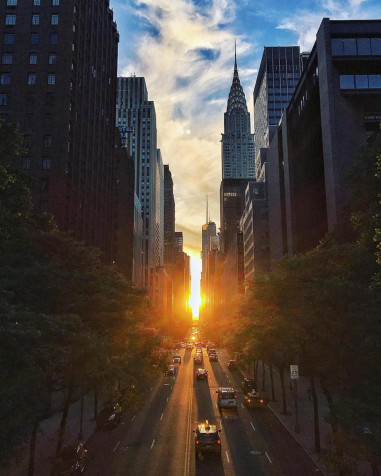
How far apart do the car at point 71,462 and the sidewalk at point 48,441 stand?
4.94 ft

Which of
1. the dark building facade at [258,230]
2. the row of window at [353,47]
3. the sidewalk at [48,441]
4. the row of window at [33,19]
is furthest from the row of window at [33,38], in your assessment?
the dark building facade at [258,230]

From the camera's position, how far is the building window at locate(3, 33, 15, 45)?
67.2 m

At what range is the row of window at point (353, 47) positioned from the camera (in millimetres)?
51375

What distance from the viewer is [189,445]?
26344mm

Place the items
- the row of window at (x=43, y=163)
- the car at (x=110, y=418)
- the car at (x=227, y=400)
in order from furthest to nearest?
the row of window at (x=43, y=163)
the car at (x=227, y=400)
the car at (x=110, y=418)

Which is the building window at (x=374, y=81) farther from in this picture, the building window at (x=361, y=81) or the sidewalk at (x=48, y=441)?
the sidewalk at (x=48, y=441)

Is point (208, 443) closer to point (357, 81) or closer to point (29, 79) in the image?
point (357, 81)

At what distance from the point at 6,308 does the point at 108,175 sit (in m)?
83.4

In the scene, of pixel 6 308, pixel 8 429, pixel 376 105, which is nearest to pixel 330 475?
→ pixel 8 429

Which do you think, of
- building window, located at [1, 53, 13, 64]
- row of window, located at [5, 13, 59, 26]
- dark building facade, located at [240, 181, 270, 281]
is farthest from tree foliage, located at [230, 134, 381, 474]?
dark building facade, located at [240, 181, 270, 281]

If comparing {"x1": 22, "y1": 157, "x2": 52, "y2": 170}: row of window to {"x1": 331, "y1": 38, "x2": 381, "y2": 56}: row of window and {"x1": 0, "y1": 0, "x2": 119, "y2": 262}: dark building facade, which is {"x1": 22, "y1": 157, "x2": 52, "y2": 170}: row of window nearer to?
{"x1": 0, "y1": 0, "x2": 119, "y2": 262}: dark building facade

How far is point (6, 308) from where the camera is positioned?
13812 millimetres

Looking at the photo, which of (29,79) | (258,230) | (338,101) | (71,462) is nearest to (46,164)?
(29,79)

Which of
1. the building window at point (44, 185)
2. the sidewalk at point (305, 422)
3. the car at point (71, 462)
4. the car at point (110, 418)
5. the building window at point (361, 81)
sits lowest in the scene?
the sidewalk at point (305, 422)
